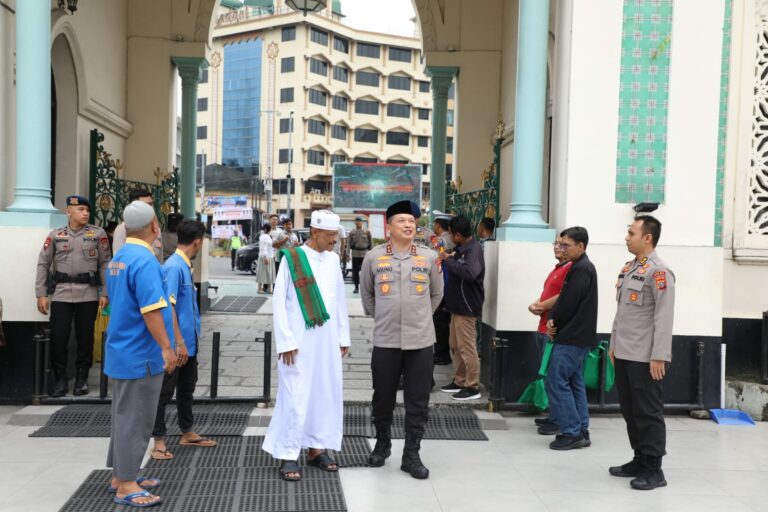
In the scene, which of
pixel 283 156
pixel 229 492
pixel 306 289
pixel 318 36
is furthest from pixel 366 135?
pixel 229 492

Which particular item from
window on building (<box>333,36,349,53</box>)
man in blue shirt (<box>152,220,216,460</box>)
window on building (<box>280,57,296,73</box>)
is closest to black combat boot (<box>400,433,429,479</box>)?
man in blue shirt (<box>152,220,216,460</box>)

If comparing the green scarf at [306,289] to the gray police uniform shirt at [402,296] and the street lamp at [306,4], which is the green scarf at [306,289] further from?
the street lamp at [306,4]

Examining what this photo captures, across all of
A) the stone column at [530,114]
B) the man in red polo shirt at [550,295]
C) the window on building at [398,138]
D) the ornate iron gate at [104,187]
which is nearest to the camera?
the man in red polo shirt at [550,295]

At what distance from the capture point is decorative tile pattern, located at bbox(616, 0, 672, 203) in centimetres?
718

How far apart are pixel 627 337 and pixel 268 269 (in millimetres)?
12171

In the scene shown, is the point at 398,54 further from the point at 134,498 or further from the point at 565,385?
the point at 134,498

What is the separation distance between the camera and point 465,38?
12.8m

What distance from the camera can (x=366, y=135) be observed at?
2670 inches

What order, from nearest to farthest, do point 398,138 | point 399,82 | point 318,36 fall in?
point 318,36 → point 399,82 → point 398,138

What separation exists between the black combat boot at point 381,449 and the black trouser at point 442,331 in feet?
10.2

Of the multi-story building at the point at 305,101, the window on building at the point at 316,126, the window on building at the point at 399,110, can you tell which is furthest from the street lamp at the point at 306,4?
the window on building at the point at 399,110

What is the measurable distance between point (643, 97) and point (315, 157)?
5780 cm

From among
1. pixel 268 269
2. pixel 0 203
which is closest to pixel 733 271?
pixel 0 203

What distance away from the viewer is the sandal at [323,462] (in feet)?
17.6
